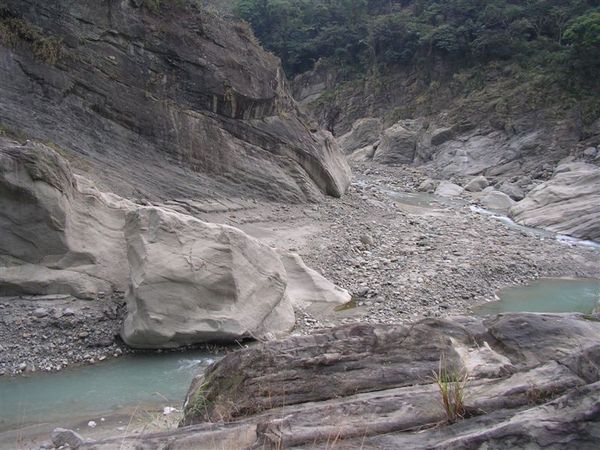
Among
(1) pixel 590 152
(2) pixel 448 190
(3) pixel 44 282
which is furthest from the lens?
(1) pixel 590 152

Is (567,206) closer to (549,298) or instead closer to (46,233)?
(549,298)

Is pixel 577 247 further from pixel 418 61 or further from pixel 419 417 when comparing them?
pixel 418 61

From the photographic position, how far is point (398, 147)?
42375 mm

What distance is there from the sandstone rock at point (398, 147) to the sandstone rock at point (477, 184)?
10962mm

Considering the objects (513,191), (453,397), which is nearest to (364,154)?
(513,191)

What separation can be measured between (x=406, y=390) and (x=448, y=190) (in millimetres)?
26028

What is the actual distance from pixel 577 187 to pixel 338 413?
21.6m

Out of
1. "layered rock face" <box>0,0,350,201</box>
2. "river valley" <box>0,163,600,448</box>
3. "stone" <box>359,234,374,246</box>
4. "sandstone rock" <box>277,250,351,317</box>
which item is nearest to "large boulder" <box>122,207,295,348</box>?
"river valley" <box>0,163,600,448</box>

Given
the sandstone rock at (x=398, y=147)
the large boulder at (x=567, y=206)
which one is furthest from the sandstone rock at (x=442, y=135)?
the large boulder at (x=567, y=206)

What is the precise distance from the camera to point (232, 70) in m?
18.0

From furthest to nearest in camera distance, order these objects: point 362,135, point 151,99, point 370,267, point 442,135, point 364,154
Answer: point 362,135 → point 364,154 → point 442,135 → point 151,99 → point 370,267

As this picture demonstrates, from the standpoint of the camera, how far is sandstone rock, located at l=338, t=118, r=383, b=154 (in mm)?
49562

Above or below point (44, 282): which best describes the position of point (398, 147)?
above

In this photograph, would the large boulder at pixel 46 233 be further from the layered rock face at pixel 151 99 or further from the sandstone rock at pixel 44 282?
the layered rock face at pixel 151 99
